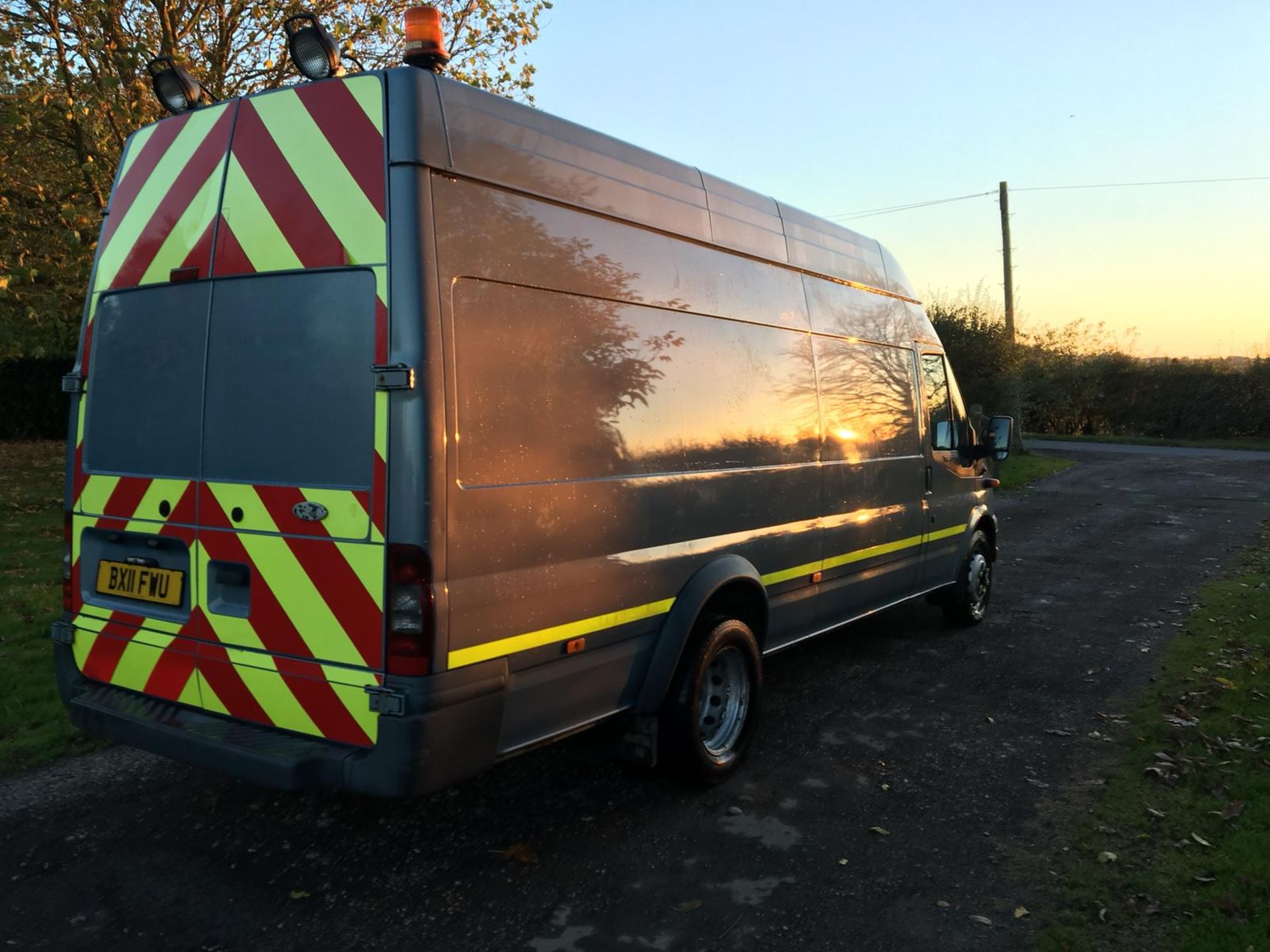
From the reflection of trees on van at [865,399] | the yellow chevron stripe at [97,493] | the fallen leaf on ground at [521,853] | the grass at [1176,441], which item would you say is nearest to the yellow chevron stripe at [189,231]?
the yellow chevron stripe at [97,493]

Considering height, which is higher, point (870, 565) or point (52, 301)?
point (52, 301)

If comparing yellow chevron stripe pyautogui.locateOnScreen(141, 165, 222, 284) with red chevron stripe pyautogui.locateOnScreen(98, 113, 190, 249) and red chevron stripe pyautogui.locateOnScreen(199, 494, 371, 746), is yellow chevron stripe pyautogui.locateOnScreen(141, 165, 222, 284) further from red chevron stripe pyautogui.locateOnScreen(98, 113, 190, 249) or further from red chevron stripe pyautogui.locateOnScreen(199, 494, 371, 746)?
red chevron stripe pyautogui.locateOnScreen(199, 494, 371, 746)

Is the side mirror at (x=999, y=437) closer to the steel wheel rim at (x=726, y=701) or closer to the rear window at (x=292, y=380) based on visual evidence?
the steel wheel rim at (x=726, y=701)

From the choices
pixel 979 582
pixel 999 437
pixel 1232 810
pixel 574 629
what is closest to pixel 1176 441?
pixel 979 582

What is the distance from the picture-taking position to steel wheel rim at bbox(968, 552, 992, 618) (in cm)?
734

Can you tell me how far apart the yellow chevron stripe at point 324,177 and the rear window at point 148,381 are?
480mm

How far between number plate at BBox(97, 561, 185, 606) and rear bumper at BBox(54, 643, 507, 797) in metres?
0.45

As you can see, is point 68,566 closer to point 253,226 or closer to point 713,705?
point 253,226

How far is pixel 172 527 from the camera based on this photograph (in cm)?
356

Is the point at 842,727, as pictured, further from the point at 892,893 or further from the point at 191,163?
the point at 191,163

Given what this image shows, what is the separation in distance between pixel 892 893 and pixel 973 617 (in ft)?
14.3

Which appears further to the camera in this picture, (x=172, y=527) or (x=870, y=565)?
(x=870, y=565)

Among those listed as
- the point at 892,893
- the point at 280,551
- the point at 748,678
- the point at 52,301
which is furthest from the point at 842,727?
the point at 52,301

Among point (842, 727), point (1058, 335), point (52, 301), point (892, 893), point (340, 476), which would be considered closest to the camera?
point (340, 476)
